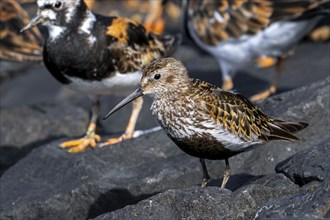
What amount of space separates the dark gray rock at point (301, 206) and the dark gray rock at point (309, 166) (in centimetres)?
51

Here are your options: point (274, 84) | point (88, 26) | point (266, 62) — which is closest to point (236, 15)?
point (274, 84)

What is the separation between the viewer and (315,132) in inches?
311

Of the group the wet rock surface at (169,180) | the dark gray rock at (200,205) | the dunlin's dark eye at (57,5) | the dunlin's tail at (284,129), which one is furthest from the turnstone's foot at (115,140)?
the dark gray rock at (200,205)

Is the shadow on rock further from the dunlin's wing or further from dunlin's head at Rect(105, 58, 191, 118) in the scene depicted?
the dunlin's wing

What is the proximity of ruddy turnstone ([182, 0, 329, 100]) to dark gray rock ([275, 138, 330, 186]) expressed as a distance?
13.3 feet

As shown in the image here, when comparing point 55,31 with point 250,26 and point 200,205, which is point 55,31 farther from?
point 200,205

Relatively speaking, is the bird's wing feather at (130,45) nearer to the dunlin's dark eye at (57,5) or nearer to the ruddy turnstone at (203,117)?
the dunlin's dark eye at (57,5)

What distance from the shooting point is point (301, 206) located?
18.3ft

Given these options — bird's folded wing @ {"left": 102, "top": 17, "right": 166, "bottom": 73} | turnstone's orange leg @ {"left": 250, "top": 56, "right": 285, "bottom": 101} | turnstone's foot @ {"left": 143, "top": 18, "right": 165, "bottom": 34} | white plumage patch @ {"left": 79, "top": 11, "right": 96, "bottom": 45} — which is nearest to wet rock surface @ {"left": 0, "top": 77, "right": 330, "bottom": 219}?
bird's folded wing @ {"left": 102, "top": 17, "right": 166, "bottom": 73}

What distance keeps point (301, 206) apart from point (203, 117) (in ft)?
4.64

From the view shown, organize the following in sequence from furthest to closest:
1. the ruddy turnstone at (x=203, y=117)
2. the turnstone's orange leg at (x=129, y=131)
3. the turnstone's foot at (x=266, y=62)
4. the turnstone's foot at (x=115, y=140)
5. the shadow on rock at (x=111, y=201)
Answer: the turnstone's foot at (x=266, y=62) → the turnstone's orange leg at (x=129, y=131) → the turnstone's foot at (x=115, y=140) → the shadow on rock at (x=111, y=201) → the ruddy turnstone at (x=203, y=117)

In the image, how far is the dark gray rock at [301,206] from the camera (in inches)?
213

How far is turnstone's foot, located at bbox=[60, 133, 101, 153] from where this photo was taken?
8855mm

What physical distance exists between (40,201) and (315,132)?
2.97 meters
